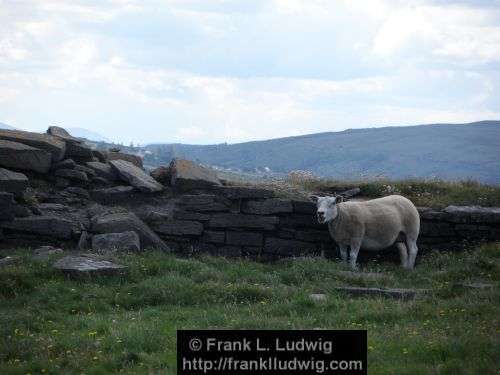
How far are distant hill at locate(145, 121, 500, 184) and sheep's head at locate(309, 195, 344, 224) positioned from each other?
83258 millimetres

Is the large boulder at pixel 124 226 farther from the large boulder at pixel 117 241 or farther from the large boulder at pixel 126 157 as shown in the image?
the large boulder at pixel 126 157

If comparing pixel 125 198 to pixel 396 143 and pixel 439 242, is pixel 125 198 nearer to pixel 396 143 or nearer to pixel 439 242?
pixel 439 242

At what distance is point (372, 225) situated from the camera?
1816 centimetres

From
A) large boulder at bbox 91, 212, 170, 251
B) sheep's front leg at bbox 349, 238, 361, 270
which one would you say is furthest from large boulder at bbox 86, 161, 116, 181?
sheep's front leg at bbox 349, 238, 361, 270

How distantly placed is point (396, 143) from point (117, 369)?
123263 mm

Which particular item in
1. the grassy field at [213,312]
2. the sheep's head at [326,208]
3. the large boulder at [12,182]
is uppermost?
the large boulder at [12,182]

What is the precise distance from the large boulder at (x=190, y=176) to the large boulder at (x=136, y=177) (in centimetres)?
50

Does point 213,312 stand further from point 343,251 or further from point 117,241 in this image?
point 343,251

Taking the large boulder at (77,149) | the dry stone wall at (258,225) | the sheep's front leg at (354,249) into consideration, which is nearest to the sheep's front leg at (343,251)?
the sheep's front leg at (354,249)

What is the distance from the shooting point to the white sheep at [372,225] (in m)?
→ 18.0

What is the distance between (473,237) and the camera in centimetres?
1891

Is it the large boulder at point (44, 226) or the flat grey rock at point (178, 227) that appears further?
the flat grey rock at point (178, 227)

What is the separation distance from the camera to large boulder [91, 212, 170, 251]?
17016 mm

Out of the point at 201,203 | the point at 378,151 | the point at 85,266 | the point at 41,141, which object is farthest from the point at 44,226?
the point at 378,151
